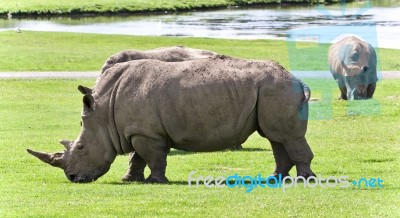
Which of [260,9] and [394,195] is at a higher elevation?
[394,195]

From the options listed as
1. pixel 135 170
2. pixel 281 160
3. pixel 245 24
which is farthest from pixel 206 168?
pixel 245 24

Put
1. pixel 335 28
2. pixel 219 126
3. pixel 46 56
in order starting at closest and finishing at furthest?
pixel 219 126 → pixel 46 56 → pixel 335 28

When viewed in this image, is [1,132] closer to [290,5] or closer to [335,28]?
[335,28]

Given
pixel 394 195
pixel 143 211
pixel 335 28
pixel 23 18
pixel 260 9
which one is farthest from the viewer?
pixel 260 9

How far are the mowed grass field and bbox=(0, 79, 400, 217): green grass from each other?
15 millimetres

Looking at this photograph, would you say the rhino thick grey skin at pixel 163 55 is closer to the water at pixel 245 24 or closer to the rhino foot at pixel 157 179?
the rhino foot at pixel 157 179

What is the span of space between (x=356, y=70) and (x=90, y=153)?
563 inches

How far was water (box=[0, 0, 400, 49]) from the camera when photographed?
60.6 meters

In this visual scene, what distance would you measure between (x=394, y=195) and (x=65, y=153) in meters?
5.23

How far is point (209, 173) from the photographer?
61.2ft

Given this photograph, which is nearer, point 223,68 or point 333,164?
point 223,68

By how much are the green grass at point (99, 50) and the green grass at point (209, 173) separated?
11.1m

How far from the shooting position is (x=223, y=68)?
17.6 meters

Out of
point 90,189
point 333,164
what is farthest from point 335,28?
point 90,189
